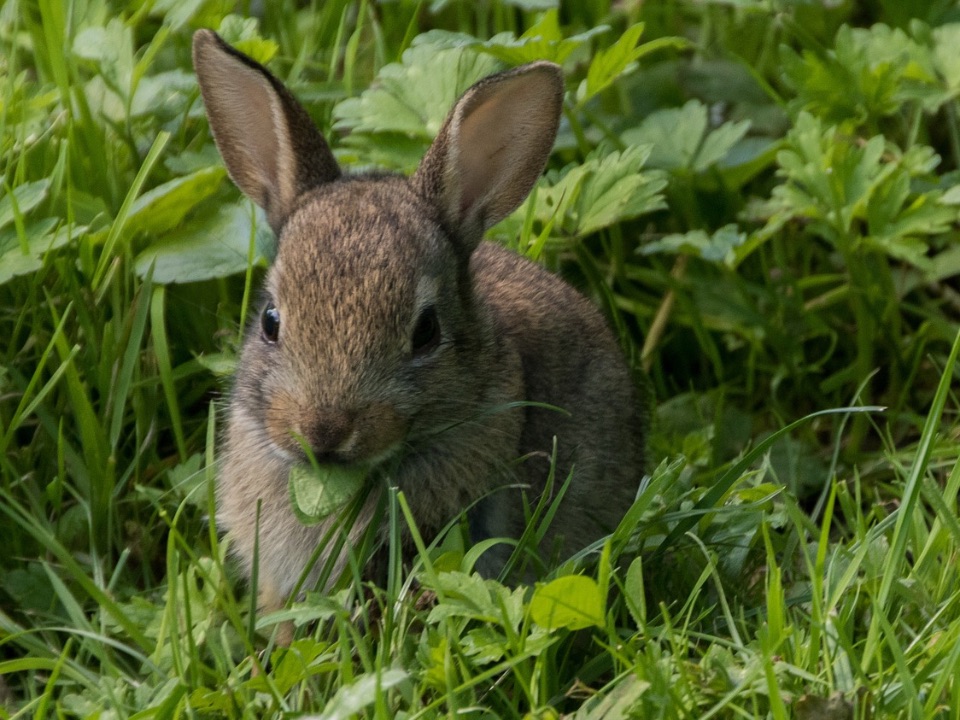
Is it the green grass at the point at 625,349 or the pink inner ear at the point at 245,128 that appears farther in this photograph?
the pink inner ear at the point at 245,128

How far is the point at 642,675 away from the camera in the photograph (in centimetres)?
312

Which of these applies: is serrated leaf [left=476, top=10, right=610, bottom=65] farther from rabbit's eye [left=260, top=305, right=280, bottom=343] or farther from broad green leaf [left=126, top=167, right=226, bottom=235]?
rabbit's eye [left=260, top=305, right=280, bottom=343]

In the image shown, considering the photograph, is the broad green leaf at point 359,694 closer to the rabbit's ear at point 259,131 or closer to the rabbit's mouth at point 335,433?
the rabbit's mouth at point 335,433

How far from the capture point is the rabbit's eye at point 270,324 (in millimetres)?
3744

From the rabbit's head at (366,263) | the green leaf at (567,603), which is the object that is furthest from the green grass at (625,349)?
the rabbit's head at (366,263)

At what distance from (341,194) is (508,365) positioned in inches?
25.1

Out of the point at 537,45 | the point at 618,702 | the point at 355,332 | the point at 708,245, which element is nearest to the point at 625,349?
the point at 708,245

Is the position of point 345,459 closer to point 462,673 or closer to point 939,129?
point 462,673

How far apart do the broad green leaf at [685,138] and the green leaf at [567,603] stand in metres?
2.45

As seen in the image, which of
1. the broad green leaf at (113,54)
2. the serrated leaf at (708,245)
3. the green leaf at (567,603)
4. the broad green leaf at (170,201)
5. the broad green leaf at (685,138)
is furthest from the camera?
the broad green leaf at (685,138)

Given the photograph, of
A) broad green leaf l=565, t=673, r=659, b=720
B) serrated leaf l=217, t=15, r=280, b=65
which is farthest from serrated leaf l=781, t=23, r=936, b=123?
broad green leaf l=565, t=673, r=659, b=720

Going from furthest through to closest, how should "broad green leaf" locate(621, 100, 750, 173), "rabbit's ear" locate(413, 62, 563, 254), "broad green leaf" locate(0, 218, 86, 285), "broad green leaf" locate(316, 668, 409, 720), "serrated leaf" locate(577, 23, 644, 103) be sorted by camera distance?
"broad green leaf" locate(621, 100, 750, 173)
"serrated leaf" locate(577, 23, 644, 103)
"broad green leaf" locate(0, 218, 86, 285)
"rabbit's ear" locate(413, 62, 563, 254)
"broad green leaf" locate(316, 668, 409, 720)

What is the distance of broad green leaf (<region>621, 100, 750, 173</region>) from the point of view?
17.4 ft

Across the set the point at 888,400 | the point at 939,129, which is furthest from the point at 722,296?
the point at 939,129
